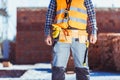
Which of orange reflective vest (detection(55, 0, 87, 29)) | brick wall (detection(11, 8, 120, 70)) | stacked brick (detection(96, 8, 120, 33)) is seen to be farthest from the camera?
brick wall (detection(11, 8, 120, 70))

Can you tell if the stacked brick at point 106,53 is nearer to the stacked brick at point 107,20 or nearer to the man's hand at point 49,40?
the stacked brick at point 107,20

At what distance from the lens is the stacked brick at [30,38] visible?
1209cm

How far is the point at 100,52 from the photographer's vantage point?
980 cm

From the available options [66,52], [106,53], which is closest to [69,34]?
[66,52]

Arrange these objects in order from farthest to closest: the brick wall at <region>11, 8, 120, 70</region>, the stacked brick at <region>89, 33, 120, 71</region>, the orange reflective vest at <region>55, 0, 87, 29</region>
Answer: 1. the brick wall at <region>11, 8, 120, 70</region>
2. the stacked brick at <region>89, 33, 120, 71</region>
3. the orange reflective vest at <region>55, 0, 87, 29</region>

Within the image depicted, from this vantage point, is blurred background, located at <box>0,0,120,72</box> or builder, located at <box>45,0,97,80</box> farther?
blurred background, located at <box>0,0,120,72</box>

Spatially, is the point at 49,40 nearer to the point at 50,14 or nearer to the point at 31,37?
the point at 50,14

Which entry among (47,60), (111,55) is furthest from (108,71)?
(47,60)

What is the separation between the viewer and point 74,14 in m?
5.35

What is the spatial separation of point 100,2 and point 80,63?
6875 mm

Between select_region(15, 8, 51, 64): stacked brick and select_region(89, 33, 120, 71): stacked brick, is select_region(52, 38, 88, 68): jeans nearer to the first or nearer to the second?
select_region(89, 33, 120, 71): stacked brick

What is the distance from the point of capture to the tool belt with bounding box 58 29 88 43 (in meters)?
5.25

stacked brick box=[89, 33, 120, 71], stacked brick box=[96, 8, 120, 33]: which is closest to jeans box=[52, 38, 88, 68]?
stacked brick box=[89, 33, 120, 71]

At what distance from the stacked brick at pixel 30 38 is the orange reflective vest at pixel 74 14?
674 cm
